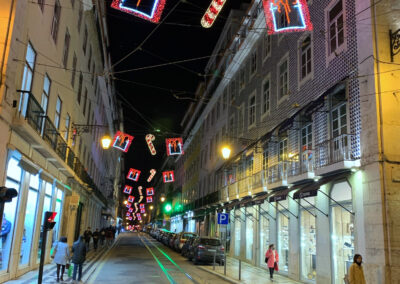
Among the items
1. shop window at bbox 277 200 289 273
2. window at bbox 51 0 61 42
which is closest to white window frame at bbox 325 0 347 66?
shop window at bbox 277 200 289 273

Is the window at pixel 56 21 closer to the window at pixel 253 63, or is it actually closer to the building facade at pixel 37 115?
the building facade at pixel 37 115

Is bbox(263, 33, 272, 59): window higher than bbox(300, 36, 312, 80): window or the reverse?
higher

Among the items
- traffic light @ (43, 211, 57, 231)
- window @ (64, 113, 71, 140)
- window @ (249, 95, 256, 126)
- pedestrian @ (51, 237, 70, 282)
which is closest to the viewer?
traffic light @ (43, 211, 57, 231)

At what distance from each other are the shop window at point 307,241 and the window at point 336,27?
21.0 ft

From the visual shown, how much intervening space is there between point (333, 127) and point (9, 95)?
11347mm

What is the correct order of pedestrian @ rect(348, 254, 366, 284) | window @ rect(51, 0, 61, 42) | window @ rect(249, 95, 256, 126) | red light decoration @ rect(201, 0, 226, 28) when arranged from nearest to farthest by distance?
pedestrian @ rect(348, 254, 366, 284), red light decoration @ rect(201, 0, 226, 28), window @ rect(51, 0, 61, 42), window @ rect(249, 95, 256, 126)

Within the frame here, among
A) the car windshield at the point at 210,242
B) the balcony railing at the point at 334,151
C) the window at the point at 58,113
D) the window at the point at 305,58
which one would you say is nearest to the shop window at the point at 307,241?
the balcony railing at the point at 334,151

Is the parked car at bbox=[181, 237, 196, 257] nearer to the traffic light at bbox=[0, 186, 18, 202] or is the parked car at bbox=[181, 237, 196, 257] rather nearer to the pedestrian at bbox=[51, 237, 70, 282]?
the pedestrian at bbox=[51, 237, 70, 282]

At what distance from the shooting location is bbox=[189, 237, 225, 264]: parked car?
21.1 metres

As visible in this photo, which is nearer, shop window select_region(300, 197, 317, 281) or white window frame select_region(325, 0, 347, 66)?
white window frame select_region(325, 0, 347, 66)

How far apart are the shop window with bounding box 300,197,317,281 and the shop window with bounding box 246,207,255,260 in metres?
6.95

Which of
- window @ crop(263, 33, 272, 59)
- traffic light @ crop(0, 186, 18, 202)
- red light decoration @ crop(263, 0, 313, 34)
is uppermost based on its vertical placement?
window @ crop(263, 33, 272, 59)

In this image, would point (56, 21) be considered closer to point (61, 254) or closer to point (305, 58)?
point (61, 254)

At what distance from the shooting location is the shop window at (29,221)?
1416 centimetres
